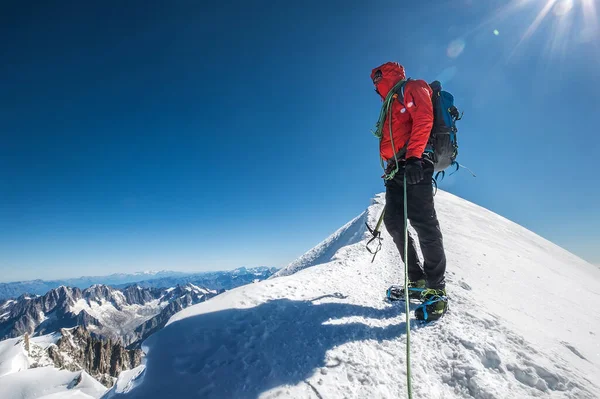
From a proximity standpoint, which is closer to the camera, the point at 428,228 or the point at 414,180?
the point at 414,180

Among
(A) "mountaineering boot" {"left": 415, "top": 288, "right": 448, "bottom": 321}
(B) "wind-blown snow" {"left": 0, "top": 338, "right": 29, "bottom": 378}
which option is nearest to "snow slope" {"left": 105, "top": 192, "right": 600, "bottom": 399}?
(A) "mountaineering boot" {"left": 415, "top": 288, "right": 448, "bottom": 321}

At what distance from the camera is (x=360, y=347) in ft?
11.7

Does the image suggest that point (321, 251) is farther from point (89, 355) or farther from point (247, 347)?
point (89, 355)

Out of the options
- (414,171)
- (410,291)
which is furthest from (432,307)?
(414,171)

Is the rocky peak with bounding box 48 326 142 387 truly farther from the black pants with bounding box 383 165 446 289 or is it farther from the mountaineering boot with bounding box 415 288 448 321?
the black pants with bounding box 383 165 446 289

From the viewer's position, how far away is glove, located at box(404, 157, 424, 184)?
439cm

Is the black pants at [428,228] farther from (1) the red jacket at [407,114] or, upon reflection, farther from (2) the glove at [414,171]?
(1) the red jacket at [407,114]

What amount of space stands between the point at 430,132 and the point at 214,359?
16.3ft

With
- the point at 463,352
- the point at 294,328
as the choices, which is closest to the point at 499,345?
the point at 463,352

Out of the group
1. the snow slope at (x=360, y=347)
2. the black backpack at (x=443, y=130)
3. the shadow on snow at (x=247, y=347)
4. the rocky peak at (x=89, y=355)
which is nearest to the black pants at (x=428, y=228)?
the black backpack at (x=443, y=130)

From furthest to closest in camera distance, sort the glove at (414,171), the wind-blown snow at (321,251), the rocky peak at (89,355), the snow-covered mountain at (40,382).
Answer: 1. the rocky peak at (89,355)
2. the snow-covered mountain at (40,382)
3. the wind-blown snow at (321,251)
4. the glove at (414,171)

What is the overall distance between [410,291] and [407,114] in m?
3.24

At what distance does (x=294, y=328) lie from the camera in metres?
4.00

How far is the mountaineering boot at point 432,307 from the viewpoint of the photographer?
412 centimetres
